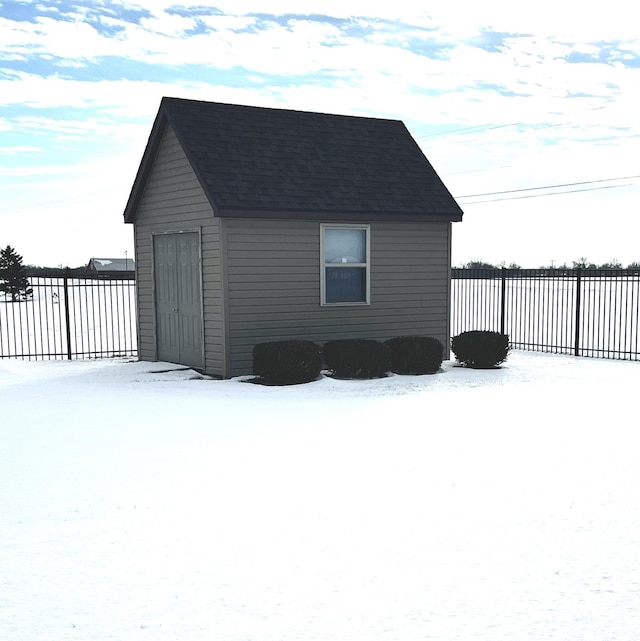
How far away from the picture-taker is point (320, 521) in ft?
18.5

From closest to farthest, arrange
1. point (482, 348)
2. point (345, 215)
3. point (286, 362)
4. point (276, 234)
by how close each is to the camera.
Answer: point (286, 362), point (276, 234), point (345, 215), point (482, 348)

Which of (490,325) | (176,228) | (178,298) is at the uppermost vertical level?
(176,228)

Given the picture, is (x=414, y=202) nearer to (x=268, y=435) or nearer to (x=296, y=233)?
(x=296, y=233)

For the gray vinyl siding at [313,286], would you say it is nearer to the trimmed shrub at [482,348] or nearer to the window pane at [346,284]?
the window pane at [346,284]

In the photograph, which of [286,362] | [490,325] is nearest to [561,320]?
[490,325]

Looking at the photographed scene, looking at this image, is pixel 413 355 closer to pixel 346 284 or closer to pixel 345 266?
pixel 346 284

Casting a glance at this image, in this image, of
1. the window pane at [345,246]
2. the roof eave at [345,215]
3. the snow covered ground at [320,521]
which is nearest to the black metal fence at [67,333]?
the roof eave at [345,215]

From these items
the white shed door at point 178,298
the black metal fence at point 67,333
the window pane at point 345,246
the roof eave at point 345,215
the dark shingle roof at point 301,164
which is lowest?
the black metal fence at point 67,333

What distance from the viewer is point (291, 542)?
5.20 m

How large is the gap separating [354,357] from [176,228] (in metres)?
4.59

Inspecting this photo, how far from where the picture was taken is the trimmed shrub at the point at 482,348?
15039 mm

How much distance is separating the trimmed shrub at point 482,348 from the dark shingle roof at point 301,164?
2758 mm

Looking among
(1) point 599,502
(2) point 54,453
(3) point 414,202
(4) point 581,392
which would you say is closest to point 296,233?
(3) point 414,202

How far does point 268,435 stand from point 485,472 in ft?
9.13
